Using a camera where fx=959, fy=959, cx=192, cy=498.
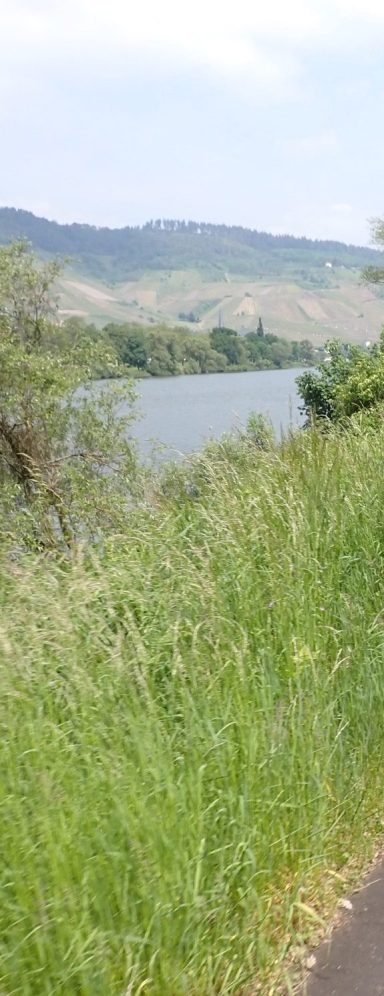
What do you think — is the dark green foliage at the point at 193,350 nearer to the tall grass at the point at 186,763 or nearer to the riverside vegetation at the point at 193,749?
the riverside vegetation at the point at 193,749

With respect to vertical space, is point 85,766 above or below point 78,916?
above

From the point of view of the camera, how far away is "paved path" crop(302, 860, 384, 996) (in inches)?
95.3

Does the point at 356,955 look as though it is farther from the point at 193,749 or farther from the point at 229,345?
the point at 229,345

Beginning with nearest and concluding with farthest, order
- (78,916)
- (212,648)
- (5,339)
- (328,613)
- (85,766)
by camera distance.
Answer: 1. (78,916)
2. (85,766)
3. (212,648)
4. (328,613)
5. (5,339)

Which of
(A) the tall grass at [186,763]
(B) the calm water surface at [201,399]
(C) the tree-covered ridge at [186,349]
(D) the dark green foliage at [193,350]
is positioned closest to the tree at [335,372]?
(B) the calm water surface at [201,399]

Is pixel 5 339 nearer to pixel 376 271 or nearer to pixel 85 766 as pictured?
pixel 85 766

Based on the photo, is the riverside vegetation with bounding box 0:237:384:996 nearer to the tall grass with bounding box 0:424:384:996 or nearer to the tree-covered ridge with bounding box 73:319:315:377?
the tall grass with bounding box 0:424:384:996

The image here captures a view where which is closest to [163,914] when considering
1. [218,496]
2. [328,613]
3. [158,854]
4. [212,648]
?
[158,854]

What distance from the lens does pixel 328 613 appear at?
3.98 m

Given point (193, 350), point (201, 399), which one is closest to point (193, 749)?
point (201, 399)

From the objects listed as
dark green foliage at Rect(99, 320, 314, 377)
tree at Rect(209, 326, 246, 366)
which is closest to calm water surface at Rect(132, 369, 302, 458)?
dark green foliage at Rect(99, 320, 314, 377)

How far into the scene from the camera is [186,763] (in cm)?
271

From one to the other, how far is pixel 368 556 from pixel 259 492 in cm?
89

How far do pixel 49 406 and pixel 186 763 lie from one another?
15640mm
